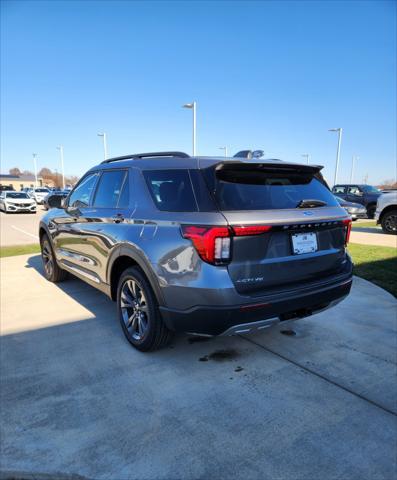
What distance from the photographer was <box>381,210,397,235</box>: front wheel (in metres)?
11.7

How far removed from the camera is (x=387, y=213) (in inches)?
467

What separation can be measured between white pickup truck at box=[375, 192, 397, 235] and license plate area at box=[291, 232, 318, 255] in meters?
10.2

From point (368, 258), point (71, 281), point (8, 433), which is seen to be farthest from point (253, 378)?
point (368, 258)

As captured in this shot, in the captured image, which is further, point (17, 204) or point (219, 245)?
point (17, 204)

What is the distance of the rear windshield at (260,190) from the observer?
258 centimetres

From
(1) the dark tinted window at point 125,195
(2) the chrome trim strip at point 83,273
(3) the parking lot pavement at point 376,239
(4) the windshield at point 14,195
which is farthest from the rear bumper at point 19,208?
(1) the dark tinted window at point 125,195

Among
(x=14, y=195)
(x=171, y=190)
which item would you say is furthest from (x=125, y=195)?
(x=14, y=195)

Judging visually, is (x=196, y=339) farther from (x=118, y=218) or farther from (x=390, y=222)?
(x=390, y=222)

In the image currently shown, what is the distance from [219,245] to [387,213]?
11439 millimetres

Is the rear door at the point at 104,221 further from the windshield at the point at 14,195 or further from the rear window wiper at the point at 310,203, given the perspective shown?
the windshield at the point at 14,195

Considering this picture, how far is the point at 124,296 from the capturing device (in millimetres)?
3463

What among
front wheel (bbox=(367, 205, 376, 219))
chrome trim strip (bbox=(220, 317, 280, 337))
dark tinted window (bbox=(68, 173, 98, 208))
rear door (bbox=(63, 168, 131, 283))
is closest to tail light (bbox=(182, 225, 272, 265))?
chrome trim strip (bbox=(220, 317, 280, 337))

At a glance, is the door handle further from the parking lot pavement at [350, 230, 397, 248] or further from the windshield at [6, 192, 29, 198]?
the windshield at [6, 192, 29, 198]

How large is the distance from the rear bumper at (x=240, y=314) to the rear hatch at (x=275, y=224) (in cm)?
10
